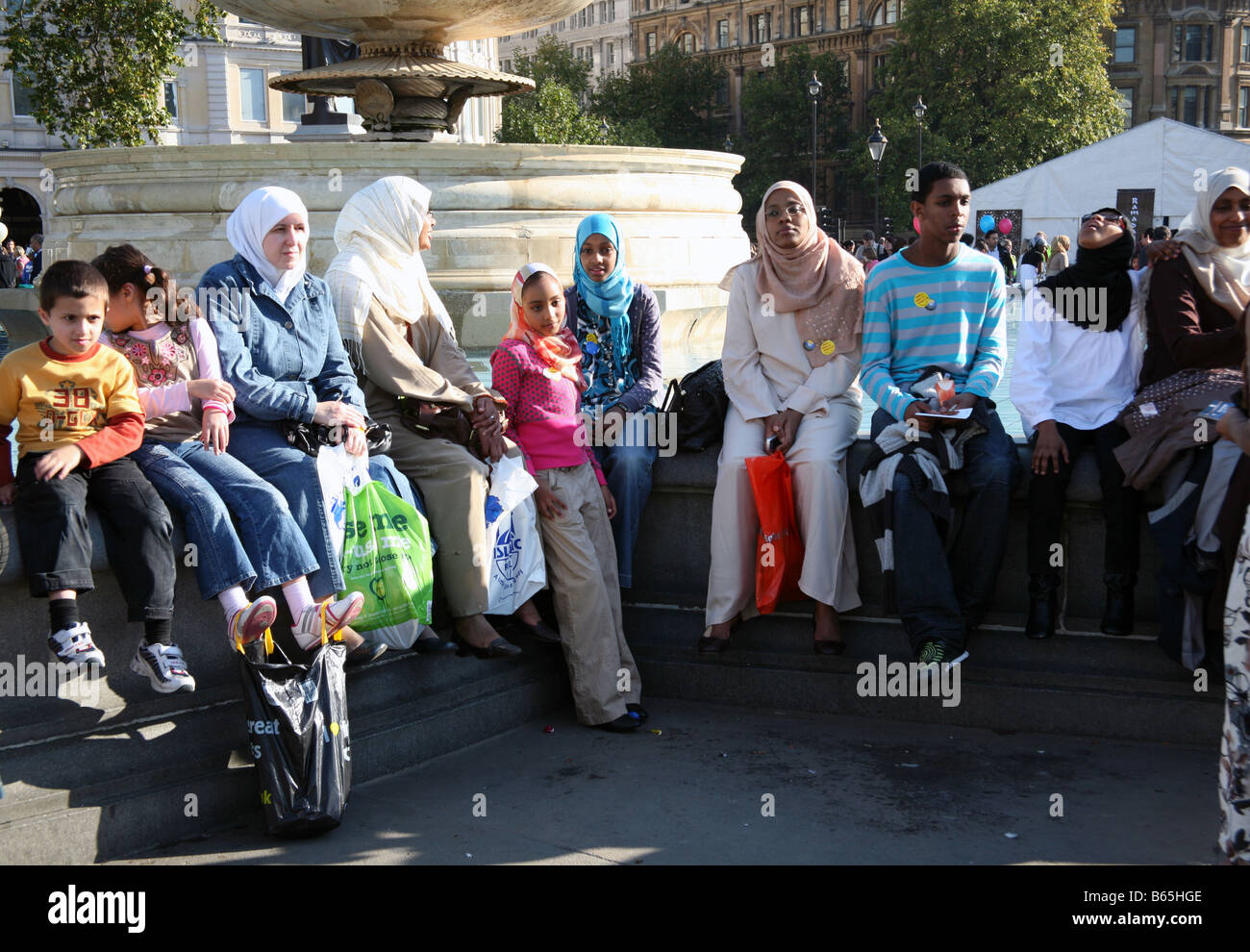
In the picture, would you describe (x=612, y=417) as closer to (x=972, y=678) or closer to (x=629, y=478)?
(x=629, y=478)

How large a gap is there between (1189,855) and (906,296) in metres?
2.40

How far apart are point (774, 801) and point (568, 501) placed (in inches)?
59.5

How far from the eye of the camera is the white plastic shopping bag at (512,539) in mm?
5172

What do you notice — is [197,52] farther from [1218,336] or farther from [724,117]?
[1218,336]

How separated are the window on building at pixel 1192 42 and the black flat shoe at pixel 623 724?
7722 cm

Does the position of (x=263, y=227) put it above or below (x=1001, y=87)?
below

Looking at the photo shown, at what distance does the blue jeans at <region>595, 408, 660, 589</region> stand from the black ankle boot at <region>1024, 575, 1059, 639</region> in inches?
63.6

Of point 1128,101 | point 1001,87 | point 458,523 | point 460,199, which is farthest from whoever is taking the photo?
point 1128,101

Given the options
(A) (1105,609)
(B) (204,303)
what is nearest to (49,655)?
(B) (204,303)

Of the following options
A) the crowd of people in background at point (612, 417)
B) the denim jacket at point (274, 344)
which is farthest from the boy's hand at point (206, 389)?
the denim jacket at point (274, 344)

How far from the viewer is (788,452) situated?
535 centimetres

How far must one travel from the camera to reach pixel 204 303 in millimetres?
4656

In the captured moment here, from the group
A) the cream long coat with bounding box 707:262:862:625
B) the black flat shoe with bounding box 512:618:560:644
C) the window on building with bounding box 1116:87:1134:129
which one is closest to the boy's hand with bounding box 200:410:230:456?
the black flat shoe with bounding box 512:618:560:644

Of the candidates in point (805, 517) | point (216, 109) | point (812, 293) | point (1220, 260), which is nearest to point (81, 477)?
point (805, 517)
